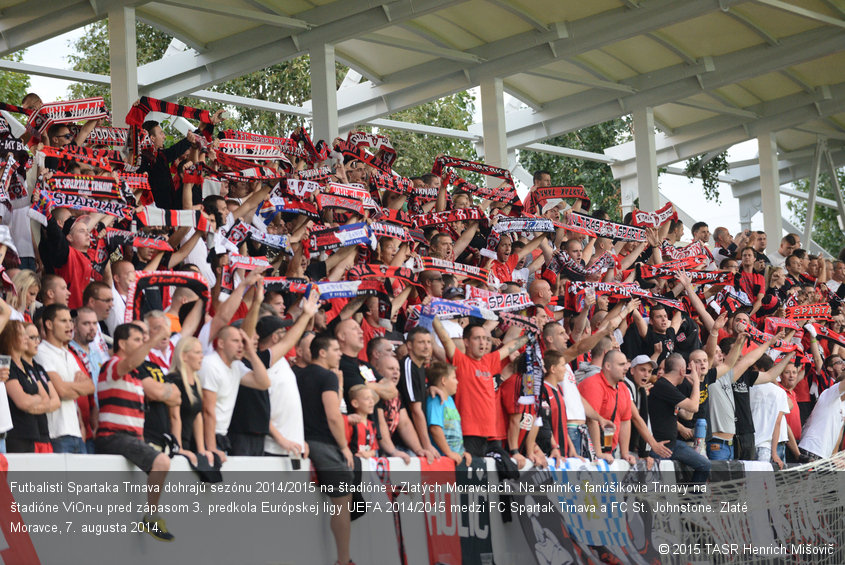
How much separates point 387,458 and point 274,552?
1215 millimetres

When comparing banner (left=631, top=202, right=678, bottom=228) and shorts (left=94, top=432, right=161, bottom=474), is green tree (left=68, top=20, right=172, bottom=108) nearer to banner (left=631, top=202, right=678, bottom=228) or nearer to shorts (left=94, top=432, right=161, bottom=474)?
banner (left=631, top=202, right=678, bottom=228)

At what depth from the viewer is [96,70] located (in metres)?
27.9

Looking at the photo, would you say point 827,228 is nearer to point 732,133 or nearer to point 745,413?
point 732,133

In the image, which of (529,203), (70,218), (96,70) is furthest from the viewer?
(96,70)

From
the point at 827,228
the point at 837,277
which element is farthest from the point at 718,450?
the point at 827,228

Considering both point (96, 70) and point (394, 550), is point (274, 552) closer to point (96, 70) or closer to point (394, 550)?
point (394, 550)

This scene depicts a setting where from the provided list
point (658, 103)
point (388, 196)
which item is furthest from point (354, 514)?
point (658, 103)

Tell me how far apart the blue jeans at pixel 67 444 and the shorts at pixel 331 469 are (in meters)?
1.56

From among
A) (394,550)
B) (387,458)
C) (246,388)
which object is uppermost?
(246,388)

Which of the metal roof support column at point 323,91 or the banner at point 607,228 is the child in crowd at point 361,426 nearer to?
the banner at point 607,228

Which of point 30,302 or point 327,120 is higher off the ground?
point 327,120

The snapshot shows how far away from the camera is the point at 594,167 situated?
2988cm

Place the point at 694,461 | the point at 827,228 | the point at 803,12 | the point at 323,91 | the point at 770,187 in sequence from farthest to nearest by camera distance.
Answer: the point at 827,228, the point at 770,187, the point at 803,12, the point at 323,91, the point at 694,461

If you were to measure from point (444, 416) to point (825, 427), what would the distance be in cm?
608
